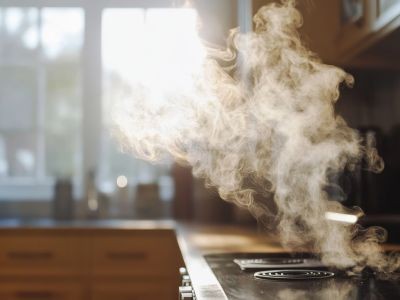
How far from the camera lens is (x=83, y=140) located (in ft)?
14.3

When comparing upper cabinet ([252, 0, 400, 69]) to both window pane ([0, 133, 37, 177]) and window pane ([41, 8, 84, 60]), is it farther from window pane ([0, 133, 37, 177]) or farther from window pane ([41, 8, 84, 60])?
window pane ([0, 133, 37, 177])

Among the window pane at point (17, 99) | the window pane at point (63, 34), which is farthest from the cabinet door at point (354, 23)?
the window pane at point (17, 99)

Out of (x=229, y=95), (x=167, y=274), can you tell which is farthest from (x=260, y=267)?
(x=167, y=274)

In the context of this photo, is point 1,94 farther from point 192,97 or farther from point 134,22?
point 192,97

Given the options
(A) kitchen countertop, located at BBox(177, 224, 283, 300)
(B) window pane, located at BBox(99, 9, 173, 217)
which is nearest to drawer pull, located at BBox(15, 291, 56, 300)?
(A) kitchen countertop, located at BBox(177, 224, 283, 300)

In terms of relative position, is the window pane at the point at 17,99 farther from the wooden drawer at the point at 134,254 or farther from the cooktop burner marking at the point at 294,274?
the cooktop burner marking at the point at 294,274

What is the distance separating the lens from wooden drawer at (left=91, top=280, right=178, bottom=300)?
11.2 ft

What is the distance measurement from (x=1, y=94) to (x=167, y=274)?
5.52 feet

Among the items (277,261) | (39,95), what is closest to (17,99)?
(39,95)

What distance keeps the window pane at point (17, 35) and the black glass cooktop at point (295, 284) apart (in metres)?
2.93

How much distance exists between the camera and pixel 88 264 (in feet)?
11.5

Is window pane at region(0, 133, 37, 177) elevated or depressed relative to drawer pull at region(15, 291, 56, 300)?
elevated

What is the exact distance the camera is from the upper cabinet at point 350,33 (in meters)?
2.43

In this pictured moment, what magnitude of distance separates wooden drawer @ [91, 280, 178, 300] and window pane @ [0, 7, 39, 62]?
169 cm
